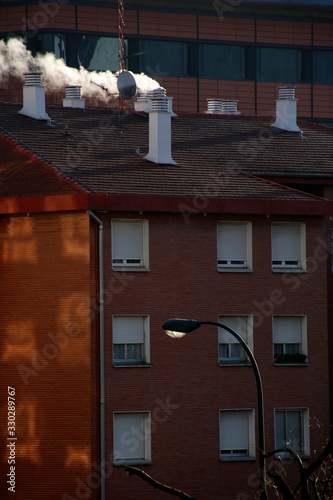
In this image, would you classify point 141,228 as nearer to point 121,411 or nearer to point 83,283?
point 83,283

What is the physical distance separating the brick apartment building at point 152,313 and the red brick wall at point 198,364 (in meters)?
0.04

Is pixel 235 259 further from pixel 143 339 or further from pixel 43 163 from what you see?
pixel 43 163

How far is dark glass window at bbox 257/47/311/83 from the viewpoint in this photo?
193 ft

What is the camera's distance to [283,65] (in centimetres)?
5953

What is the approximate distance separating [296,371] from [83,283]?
6.84m

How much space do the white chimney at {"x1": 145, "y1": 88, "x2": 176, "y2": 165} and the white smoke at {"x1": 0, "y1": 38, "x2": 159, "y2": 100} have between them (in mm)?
15935

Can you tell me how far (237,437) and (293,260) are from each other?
208 inches

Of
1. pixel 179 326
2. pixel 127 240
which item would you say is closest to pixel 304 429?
pixel 127 240

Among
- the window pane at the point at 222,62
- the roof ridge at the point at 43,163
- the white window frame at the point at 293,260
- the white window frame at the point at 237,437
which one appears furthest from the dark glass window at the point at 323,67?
the white window frame at the point at 237,437

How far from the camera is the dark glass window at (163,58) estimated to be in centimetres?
5616

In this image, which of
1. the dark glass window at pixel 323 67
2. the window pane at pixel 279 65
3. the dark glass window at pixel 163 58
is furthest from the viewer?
the dark glass window at pixel 323 67

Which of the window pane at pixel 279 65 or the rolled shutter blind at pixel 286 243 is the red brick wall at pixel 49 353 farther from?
the window pane at pixel 279 65

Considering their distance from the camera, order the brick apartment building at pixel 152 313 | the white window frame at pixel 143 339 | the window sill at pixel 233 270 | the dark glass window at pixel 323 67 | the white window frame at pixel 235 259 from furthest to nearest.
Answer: the dark glass window at pixel 323 67, the white window frame at pixel 235 259, the window sill at pixel 233 270, the white window frame at pixel 143 339, the brick apartment building at pixel 152 313

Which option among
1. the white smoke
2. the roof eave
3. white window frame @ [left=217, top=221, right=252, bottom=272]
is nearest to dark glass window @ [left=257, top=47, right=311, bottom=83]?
the white smoke
